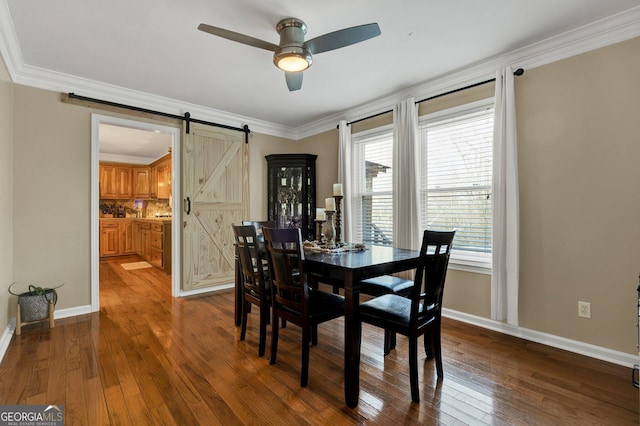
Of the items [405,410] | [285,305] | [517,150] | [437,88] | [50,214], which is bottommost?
[405,410]

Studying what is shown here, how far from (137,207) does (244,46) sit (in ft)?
23.6

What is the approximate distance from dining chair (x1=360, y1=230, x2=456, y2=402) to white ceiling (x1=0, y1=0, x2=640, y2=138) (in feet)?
5.55

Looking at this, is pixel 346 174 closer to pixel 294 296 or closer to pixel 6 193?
pixel 294 296

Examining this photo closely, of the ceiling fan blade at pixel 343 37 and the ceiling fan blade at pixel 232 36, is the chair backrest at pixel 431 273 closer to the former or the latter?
the ceiling fan blade at pixel 343 37

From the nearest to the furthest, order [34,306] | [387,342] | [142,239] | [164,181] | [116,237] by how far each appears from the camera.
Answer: [387,342] < [34,306] < [142,239] < [164,181] < [116,237]

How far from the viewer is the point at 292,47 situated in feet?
7.16

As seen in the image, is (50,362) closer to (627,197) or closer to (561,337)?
(561,337)

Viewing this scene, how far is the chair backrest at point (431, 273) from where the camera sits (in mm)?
1801

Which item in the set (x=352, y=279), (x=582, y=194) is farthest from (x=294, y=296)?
(x=582, y=194)

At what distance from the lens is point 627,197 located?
2232 mm

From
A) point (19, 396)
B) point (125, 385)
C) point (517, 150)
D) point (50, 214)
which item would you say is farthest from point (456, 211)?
point (50, 214)

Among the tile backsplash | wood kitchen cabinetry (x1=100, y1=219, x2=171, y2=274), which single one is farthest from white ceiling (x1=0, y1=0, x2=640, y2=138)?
the tile backsplash

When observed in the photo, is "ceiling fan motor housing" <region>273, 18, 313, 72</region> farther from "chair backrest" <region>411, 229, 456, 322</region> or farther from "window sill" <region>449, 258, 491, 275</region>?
"window sill" <region>449, 258, 491, 275</region>

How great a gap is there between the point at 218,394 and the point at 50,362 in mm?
1451
